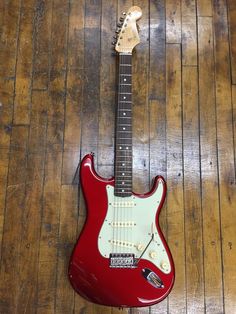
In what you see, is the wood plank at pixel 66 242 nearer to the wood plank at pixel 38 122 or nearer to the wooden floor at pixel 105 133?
the wooden floor at pixel 105 133

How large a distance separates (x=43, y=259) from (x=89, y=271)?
0.77 feet

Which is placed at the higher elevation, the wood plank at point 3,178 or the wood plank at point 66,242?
the wood plank at point 3,178

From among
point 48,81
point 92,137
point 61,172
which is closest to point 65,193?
point 61,172

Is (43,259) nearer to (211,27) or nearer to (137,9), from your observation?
(137,9)

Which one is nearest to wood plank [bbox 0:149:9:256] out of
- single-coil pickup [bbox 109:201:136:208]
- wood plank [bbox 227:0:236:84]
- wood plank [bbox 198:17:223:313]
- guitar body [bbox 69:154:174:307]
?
guitar body [bbox 69:154:174:307]

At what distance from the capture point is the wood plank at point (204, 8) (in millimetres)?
1575

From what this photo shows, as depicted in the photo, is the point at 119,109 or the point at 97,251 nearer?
the point at 97,251

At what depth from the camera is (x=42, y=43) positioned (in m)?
1.52

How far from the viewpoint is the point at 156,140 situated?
143cm

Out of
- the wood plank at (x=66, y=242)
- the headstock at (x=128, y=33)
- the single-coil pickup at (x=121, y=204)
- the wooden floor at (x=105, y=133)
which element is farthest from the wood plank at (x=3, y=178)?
the headstock at (x=128, y=33)

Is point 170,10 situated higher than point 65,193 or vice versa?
point 170,10

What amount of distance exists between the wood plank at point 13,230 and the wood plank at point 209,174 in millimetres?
767

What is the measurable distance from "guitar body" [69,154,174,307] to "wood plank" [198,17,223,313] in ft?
0.71

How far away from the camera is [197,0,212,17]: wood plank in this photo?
158 cm
